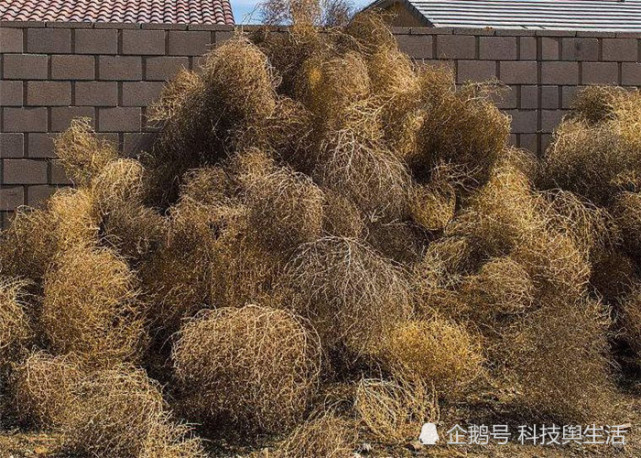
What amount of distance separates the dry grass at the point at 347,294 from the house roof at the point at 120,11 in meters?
8.67

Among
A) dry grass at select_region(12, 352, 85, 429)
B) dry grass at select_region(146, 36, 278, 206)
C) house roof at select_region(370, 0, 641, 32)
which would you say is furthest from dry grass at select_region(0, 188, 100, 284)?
house roof at select_region(370, 0, 641, 32)

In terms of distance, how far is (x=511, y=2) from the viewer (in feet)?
42.5

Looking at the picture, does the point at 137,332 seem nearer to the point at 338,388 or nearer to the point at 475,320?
the point at 338,388

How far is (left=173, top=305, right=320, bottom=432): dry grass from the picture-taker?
3973 millimetres

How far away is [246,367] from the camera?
3.94 meters

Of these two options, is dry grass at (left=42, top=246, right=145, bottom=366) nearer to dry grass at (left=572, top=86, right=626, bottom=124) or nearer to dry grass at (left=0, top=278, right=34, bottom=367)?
dry grass at (left=0, top=278, right=34, bottom=367)

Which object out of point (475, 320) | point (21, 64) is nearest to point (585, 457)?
point (475, 320)

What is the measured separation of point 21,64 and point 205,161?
1.87m

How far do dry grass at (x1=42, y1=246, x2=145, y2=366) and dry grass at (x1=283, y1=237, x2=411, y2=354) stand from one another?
999 mm

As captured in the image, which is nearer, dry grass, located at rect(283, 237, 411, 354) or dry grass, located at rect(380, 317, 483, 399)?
dry grass, located at rect(283, 237, 411, 354)

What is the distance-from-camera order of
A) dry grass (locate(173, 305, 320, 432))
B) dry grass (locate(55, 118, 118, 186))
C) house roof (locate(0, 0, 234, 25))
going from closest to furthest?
1. dry grass (locate(173, 305, 320, 432))
2. dry grass (locate(55, 118, 118, 186))
3. house roof (locate(0, 0, 234, 25))

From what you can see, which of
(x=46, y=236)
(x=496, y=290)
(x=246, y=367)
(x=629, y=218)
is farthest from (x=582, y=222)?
(x=46, y=236)

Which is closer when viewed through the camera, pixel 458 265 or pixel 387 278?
pixel 387 278

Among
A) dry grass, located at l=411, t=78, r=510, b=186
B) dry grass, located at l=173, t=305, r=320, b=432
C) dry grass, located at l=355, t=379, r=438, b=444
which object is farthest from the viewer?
dry grass, located at l=411, t=78, r=510, b=186
